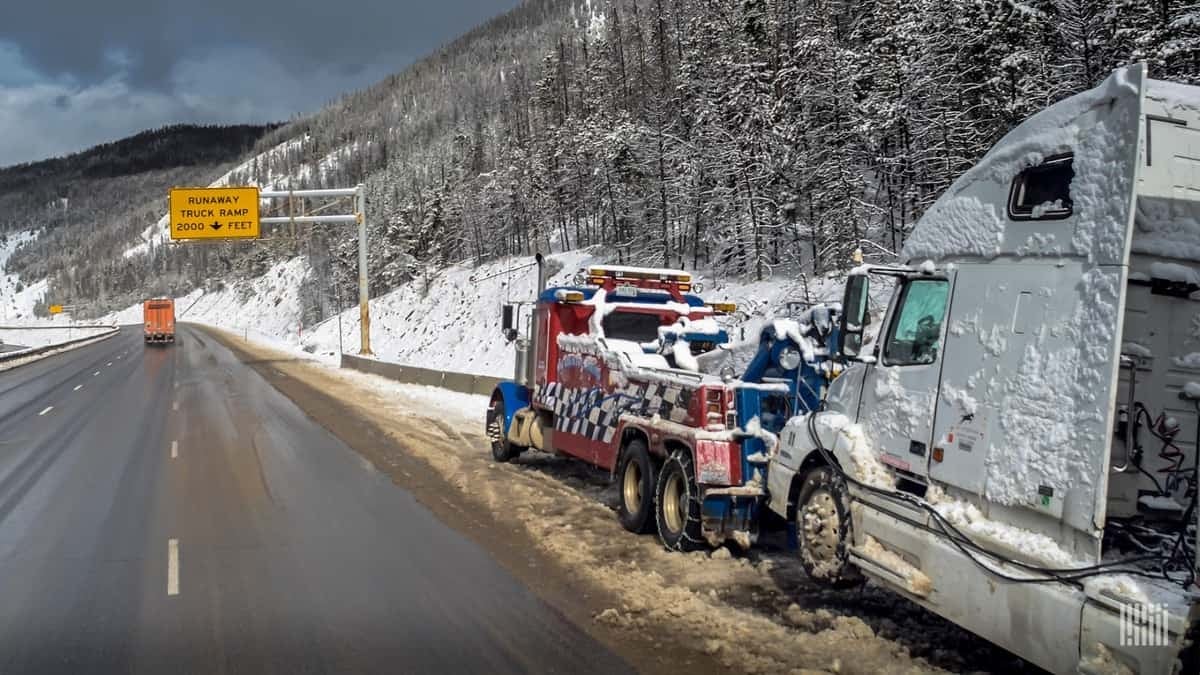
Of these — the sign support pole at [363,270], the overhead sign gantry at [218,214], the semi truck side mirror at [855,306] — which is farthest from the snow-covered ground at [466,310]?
the semi truck side mirror at [855,306]

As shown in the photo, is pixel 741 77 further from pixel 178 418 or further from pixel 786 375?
pixel 786 375

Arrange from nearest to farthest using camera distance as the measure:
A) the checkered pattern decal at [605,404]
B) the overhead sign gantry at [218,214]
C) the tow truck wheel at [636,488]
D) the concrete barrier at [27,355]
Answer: the checkered pattern decal at [605,404], the tow truck wheel at [636,488], the overhead sign gantry at [218,214], the concrete barrier at [27,355]

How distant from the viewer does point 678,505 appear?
8.13 metres

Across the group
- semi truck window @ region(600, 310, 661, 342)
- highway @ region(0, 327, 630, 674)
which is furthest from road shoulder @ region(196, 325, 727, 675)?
semi truck window @ region(600, 310, 661, 342)

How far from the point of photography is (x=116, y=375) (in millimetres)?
34031

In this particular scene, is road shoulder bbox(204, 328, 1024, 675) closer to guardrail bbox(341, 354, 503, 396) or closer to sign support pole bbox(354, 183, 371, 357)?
guardrail bbox(341, 354, 503, 396)

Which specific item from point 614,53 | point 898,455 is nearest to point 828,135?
point 898,455

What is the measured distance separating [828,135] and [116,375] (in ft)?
92.6

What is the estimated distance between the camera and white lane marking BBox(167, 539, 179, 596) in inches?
277

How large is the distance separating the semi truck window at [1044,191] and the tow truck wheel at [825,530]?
2.24 metres

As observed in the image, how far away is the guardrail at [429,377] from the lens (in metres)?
22.1

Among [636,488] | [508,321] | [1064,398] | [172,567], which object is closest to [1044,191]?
[1064,398]

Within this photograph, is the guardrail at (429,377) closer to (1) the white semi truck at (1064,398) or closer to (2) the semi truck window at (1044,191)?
(1) the white semi truck at (1064,398)

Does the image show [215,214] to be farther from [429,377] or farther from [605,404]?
[605,404]
